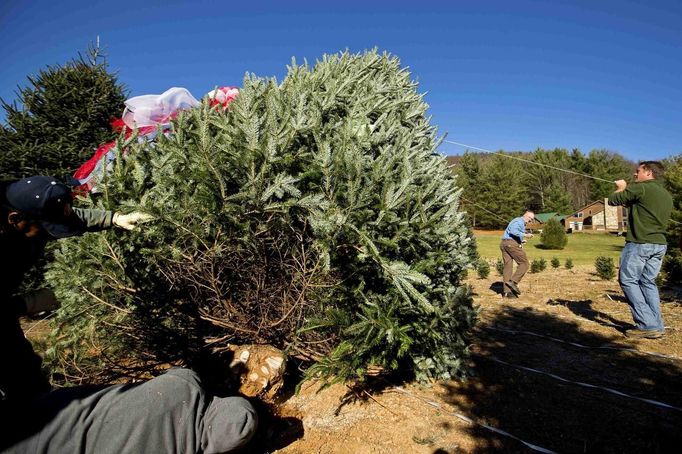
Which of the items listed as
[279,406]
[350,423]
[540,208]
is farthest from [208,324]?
[540,208]

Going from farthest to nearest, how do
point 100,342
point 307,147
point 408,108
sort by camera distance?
point 408,108, point 100,342, point 307,147

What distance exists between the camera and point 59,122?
25.3 ft

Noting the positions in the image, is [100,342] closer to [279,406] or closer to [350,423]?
[279,406]

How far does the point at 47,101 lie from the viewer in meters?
7.66

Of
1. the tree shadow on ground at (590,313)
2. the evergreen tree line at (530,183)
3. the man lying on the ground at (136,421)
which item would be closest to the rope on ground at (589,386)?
the tree shadow on ground at (590,313)

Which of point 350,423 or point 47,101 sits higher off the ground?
point 47,101

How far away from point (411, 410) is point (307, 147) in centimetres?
253

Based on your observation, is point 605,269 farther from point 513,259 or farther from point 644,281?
point 644,281

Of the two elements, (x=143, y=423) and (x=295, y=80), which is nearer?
(x=143, y=423)

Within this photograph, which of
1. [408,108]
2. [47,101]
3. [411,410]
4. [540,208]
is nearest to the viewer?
[411,410]

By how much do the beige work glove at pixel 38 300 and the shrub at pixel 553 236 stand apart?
3188 centimetres

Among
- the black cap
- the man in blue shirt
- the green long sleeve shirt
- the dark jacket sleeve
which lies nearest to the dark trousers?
the man in blue shirt

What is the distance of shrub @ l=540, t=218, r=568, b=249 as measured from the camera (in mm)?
28219

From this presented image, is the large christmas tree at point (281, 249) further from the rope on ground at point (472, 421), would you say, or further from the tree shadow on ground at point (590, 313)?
the tree shadow on ground at point (590, 313)
